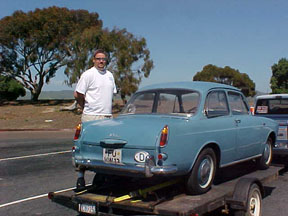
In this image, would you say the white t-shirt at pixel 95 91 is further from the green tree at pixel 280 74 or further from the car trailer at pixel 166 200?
the green tree at pixel 280 74

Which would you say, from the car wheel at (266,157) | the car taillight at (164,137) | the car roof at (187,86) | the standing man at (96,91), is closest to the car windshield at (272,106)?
the car wheel at (266,157)

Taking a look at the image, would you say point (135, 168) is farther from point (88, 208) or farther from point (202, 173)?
point (202, 173)

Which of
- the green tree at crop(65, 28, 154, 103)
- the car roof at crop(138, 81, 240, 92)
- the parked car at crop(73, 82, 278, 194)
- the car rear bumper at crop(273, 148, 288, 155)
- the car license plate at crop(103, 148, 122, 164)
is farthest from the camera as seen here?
the green tree at crop(65, 28, 154, 103)

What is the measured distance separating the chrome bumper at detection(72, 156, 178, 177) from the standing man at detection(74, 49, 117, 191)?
1186 mm

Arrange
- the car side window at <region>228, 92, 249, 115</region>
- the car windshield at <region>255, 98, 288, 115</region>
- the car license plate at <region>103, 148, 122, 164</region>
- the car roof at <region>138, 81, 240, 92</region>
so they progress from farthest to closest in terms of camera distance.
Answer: the car windshield at <region>255, 98, 288, 115</region> < the car side window at <region>228, 92, 249, 115</region> < the car roof at <region>138, 81, 240, 92</region> < the car license plate at <region>103, 148, 122, 164</region>

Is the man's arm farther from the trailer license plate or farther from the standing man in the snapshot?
the trailer license plate

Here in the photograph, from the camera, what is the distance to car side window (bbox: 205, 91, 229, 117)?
17.3 feet

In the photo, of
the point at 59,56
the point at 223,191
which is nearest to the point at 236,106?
the point at 223,191

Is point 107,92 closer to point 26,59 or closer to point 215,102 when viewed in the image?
point 215,102

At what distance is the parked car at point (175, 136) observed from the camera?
169 inches

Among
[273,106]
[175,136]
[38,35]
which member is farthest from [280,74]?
[175,136]

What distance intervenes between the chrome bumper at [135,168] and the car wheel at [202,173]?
0.37 meters

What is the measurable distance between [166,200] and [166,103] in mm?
1579

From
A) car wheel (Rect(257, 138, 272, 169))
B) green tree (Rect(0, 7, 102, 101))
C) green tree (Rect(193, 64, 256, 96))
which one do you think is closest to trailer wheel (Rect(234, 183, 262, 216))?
car wheel (Rect(257, 138, 272, 169))
